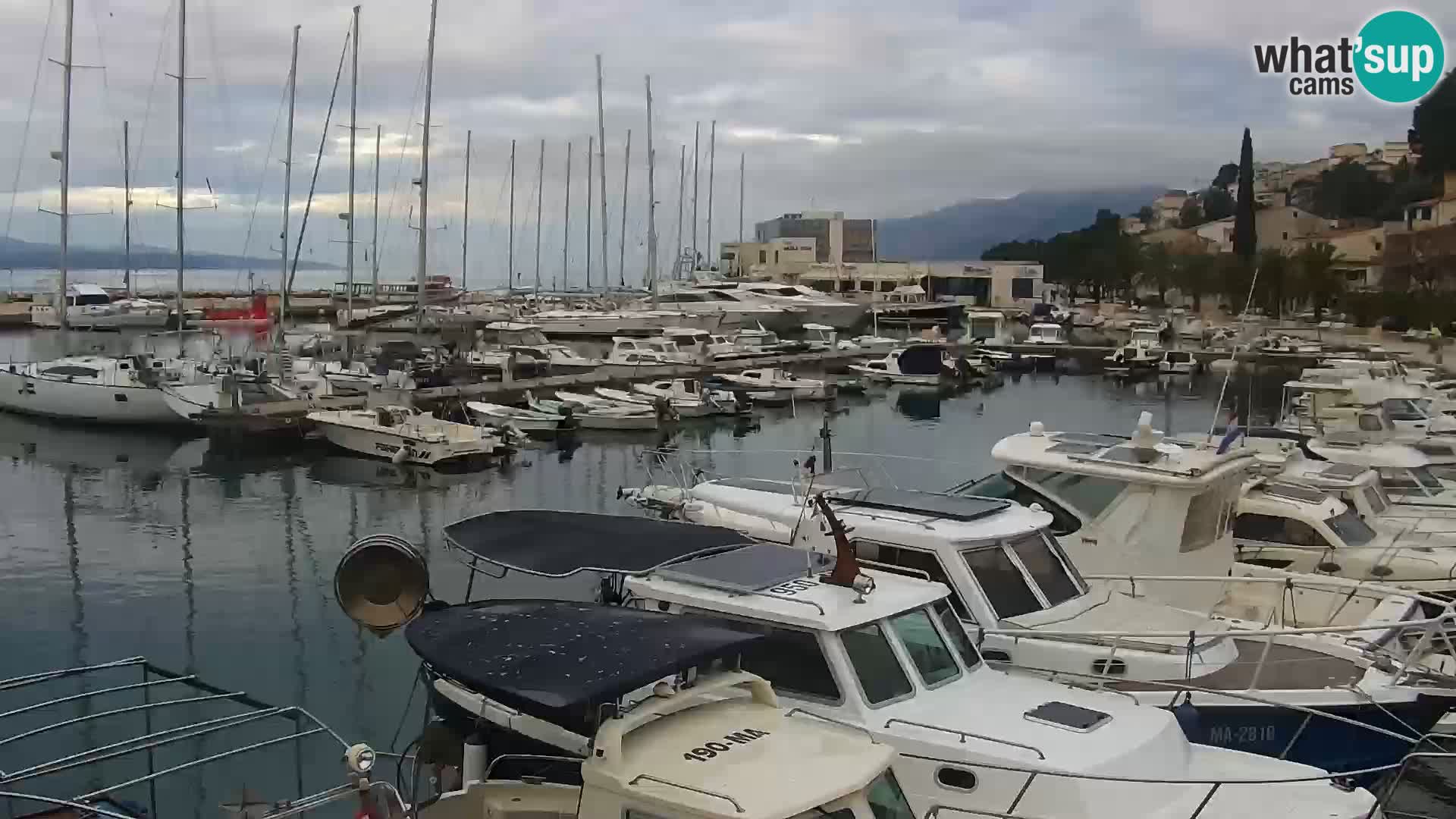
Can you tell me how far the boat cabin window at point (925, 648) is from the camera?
8688 mm

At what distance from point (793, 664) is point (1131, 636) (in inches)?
150

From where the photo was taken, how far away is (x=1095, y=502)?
13641 millimetres

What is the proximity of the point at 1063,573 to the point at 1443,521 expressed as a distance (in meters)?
9.62

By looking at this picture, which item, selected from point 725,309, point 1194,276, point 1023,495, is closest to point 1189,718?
point 1023,495

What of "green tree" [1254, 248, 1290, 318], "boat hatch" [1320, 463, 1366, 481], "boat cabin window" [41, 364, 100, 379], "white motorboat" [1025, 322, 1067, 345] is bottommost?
"boat hatch" [1320, 463, 1366, 481]

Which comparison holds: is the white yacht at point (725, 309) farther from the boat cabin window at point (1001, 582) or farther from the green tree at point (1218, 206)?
the green tree at point (1218, 206)

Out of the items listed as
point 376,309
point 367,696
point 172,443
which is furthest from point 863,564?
point 376,309

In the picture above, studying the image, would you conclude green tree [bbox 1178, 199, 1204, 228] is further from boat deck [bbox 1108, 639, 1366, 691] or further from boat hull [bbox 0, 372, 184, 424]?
boat deck [bbox 1108, 639, 1366, 691]

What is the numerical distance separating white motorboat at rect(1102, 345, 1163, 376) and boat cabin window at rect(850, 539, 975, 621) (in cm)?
5228

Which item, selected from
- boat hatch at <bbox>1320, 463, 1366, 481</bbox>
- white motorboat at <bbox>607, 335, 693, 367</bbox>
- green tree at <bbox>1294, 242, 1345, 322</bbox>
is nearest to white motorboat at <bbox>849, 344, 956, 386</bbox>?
white motorboat at <bbox>607, 335, 693, 367</bbox>

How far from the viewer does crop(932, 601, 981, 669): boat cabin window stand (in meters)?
9.10

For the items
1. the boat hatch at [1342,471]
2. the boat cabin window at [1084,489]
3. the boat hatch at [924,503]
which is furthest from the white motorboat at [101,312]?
the boat hatch at [1342,471]

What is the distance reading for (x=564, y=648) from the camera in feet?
24.6

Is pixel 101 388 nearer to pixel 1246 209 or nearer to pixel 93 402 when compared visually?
pixel 93 402
